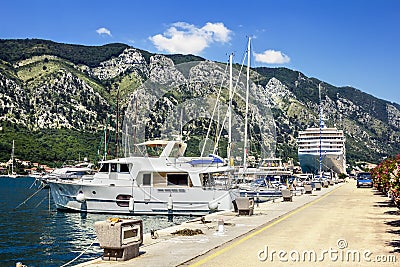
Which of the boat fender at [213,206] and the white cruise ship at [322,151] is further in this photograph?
the white cruise ship at [322,151]

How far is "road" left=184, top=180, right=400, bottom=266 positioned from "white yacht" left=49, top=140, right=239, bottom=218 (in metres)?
13.8

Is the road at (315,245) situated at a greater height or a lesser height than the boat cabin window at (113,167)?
lesser

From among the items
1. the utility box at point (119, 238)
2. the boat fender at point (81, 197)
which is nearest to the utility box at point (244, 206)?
the utility box at point (119, 238)

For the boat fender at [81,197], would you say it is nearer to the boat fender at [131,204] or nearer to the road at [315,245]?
the boat fender at [131,204]

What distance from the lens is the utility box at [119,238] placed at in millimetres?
9320

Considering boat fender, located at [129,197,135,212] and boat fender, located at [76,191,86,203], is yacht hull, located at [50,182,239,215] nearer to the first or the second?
boat fender, located at [129,197,135,212]

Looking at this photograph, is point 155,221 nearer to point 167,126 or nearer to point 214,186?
point 214,186

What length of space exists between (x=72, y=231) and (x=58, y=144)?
117369 millimetres

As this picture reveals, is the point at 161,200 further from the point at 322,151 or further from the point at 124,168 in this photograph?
the point at 322,151

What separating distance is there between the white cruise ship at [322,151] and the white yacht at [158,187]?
303ft

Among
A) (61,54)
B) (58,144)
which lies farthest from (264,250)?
(61,54)

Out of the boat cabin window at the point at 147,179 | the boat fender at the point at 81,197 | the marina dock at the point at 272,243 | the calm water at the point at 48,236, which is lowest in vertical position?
the calm water at the point at 48,236

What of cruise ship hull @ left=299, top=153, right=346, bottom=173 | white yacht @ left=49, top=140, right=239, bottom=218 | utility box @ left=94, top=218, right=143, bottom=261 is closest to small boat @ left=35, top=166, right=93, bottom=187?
white yacht @ left=49, top=140, right=239, bottom=218

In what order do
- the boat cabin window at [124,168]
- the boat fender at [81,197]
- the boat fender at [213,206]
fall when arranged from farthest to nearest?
the boat fender at [81,197] → the boat cabin window at [124,168] → the boat fender at [213,206]
